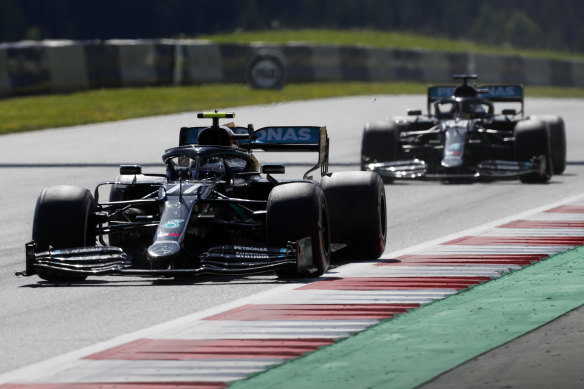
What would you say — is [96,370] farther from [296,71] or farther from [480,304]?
[296,71]

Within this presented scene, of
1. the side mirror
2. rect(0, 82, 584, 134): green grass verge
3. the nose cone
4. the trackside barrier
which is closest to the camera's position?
the nose cone

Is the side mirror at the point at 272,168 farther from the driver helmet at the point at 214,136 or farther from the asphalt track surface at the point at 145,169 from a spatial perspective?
the asphalt track surface at the point at 145,169

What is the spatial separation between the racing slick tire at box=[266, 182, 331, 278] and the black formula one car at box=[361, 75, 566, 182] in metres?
7.87

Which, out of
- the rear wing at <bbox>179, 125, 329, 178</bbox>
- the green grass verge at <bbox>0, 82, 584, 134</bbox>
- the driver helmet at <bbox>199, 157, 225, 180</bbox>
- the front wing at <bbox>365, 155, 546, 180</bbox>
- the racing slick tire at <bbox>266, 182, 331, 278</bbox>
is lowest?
the front wing at <bbox>365, 155, 546, 180</bbox>

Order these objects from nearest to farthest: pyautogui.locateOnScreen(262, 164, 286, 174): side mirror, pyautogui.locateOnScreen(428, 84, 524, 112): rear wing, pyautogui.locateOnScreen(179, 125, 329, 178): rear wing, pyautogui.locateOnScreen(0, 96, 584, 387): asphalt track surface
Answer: pyautogui.locateOnScreen(0, 96, 584, 387): asphalt track surface → pyautogui.locateOnScreen(262, 164, 286, 174): side mirror → pyautogui.locateOnScreen(179, 125, 329, 178): rear wing → pyautogui.locateOnScreen(428, 84, 524, 112): rear wing

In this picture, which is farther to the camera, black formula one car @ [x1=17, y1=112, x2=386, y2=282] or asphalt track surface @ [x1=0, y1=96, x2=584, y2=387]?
black formula one car @ [x1=17, y1=112, x2=386, y2=282]

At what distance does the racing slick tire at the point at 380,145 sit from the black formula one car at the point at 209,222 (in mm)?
6736

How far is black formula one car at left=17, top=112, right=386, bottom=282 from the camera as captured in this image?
9.74 metres

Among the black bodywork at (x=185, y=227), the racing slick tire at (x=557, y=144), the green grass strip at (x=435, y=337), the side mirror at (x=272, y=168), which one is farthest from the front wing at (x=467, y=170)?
the green grass strip at (x=435, y=337)

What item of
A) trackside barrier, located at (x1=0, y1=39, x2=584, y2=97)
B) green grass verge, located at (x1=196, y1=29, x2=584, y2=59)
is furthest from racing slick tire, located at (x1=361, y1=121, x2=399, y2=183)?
green grass verge, located at (x1=196, y1=29, x2=584, y2=59)

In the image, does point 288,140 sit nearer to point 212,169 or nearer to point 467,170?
point 212,169

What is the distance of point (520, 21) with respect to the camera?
170 feet

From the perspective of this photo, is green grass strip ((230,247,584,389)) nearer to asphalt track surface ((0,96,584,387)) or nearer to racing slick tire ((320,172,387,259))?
asphalt track surface ((0,96,584,387))

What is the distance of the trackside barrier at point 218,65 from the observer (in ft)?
93.0
